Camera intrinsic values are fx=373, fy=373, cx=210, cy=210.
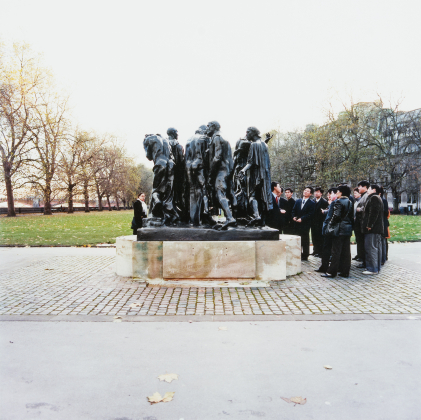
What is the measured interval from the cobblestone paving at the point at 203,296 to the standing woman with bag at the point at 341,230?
0.29 meters

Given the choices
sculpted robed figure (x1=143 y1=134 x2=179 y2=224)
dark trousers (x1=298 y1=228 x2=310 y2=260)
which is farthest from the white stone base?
dark trousers (x1=298 y1=228 x2=310 y2=260)

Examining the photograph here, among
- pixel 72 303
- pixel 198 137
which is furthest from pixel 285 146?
pixel 72 303

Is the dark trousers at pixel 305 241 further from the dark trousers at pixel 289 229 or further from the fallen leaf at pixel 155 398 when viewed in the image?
the fallen leaf at pixel 155 398

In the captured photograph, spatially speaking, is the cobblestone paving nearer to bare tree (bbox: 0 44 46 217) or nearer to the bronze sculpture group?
the bronze sculpture group

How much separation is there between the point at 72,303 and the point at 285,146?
1782 inches

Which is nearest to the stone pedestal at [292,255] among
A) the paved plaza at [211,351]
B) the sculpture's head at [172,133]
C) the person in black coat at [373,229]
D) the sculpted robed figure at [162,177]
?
the paved plaza at [211,351]

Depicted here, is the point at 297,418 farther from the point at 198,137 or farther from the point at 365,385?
the point at 198,137

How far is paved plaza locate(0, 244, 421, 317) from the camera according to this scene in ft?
18.6

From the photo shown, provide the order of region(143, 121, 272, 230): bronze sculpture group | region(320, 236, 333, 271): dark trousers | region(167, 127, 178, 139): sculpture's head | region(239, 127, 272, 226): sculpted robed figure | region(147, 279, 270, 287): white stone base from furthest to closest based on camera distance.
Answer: region(167, 127, 178, 139): sculpture's head, region(320, 236, 333, 271): dark trousers, region(239, 127, 272, 226): sculpted robed figure, region(143, 121, 272, 230): bronze sculpture group, region(147, 279, 270, 287): white stone base

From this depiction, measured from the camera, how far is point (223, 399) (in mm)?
3162

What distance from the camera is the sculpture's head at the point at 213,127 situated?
26.5 feet

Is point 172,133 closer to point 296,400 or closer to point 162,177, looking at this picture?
point 162,177

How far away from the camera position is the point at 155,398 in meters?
3.16

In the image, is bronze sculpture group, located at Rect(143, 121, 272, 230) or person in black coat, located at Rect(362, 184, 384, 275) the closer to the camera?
bronze sculpture group, located at Rect(143, 121, 272, 230)
